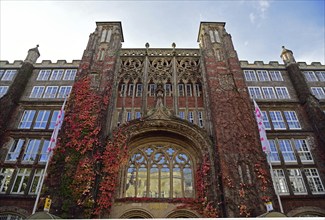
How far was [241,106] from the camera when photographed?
74.1 feet

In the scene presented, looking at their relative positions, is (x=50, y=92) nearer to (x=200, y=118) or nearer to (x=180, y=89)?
(x=180, y=89)

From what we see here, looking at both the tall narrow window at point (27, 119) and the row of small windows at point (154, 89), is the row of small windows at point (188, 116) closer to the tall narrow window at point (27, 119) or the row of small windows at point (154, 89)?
the row of small windows at point (154, 89)

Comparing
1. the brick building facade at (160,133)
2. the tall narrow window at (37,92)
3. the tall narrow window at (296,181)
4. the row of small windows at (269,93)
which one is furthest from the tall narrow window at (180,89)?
the tall narrow window at (37,92)

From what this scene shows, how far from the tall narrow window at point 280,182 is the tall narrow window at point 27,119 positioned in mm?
23576

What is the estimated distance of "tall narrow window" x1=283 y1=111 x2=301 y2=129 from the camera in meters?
25.1

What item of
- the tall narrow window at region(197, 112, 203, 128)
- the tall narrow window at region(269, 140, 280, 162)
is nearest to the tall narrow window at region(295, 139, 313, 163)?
the tall narrow window at region(269, 140, 280, 162)

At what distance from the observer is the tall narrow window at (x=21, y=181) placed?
69.2ft

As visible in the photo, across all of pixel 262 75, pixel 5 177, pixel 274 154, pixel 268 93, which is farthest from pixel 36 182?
pixel 262 75

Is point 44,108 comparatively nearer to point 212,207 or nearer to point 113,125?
point 113,125

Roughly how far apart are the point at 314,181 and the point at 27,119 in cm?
2753

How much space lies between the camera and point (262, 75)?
97.6 feet

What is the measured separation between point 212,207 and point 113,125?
36.0 feet

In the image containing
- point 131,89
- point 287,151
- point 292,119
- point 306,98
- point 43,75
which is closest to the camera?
point 287,151

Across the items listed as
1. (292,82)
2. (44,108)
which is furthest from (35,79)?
(292,82)
